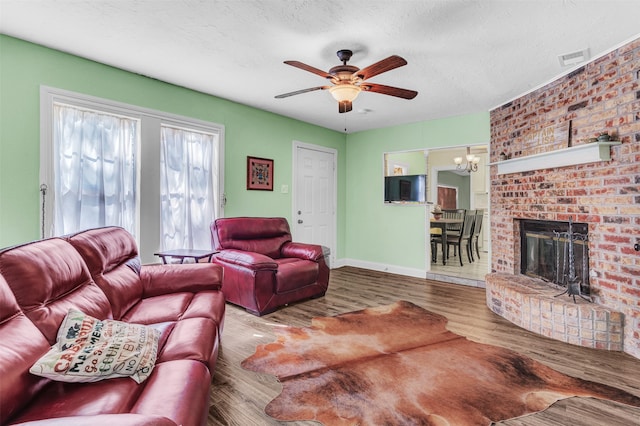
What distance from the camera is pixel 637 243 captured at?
2.48 metres

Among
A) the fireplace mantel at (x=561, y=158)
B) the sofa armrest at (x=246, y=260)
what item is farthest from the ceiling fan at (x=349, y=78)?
the sofa armrest at (x=246, y=260)

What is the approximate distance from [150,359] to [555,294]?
3408 millimetres

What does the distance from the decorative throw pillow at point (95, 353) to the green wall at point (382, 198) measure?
4436 millimetres

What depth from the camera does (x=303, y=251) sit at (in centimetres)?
402

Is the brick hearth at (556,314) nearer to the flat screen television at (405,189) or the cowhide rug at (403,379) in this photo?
the cowhide rug at (403,379)

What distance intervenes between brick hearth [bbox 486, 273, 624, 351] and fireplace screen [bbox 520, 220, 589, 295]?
17 centimetres

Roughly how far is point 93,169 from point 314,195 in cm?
322

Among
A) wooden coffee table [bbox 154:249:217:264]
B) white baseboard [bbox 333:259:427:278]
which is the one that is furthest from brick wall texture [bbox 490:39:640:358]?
wooden coffee table [bbox 154:249:217:264]

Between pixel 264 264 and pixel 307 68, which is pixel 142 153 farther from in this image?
pixel 307 68

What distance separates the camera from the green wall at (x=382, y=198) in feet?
16.1

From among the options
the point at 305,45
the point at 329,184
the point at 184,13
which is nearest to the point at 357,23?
the point at 305,45

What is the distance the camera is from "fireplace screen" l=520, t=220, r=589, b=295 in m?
3.05

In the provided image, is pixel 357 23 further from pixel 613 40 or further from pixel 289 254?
pixel 289 254

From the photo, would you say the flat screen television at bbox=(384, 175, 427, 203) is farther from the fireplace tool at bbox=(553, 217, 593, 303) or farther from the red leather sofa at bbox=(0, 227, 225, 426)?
the red leather sofa at bbox=(0, 227, 225, 426)
